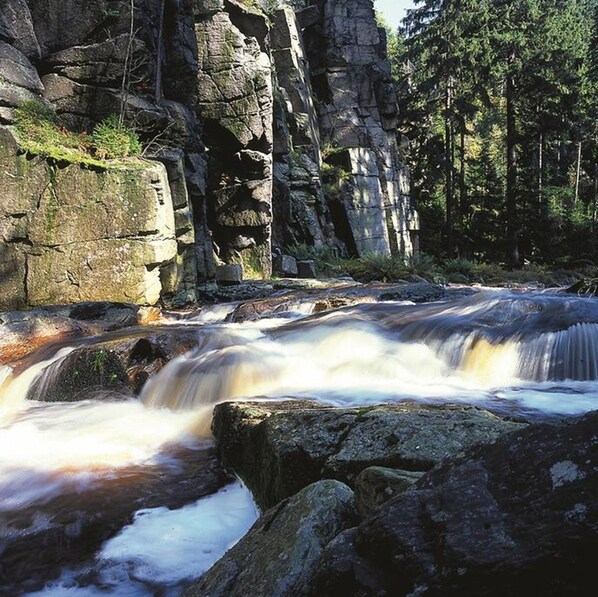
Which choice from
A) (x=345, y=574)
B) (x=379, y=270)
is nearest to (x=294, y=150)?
(x=379, y=270)

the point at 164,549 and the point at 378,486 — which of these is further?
Answer: the point at 164,549

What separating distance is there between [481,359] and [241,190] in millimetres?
13359

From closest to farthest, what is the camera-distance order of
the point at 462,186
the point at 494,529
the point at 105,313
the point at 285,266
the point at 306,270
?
the point at 494,529, the point at 105,313, the point at 306,270, the point at 285,266, the point at 462,186

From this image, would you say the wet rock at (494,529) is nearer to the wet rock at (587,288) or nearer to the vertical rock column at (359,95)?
the wet rock at (587,288)

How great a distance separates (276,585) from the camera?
1.91 m

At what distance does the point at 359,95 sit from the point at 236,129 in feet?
49.3

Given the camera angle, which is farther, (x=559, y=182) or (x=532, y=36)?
(x=559, y=182)

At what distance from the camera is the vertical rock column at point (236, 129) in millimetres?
17922

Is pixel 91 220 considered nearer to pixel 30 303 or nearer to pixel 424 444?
pixel 30 303

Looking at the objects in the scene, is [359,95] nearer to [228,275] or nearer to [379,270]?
[379,270]

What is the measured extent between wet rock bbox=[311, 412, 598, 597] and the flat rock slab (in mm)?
1012

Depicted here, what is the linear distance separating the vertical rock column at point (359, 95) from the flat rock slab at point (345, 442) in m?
25.7

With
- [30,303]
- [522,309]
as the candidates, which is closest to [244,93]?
[30,303]

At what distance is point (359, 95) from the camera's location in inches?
1196
